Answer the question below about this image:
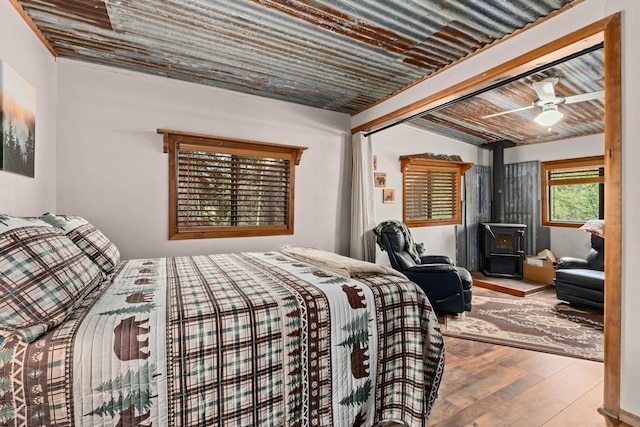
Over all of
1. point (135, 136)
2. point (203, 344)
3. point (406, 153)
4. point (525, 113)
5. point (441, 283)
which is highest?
point (525, 113)

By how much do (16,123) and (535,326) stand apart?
4883 millimetres

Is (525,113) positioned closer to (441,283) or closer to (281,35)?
(441,283)

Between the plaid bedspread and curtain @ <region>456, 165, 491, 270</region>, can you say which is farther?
curtain @ <region>456, 165, 491, 270</region>

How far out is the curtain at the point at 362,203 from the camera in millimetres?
4102

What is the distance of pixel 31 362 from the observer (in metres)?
1.01

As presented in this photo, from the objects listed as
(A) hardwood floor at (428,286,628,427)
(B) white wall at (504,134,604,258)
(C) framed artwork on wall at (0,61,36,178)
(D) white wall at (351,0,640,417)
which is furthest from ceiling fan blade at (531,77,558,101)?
(C) framed artwork on wall at (0,61,36,178)

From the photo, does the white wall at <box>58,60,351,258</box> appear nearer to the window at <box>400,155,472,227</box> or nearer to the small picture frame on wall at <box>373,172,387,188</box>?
the small picture frame on wall at <box>373,172,387,188</box>

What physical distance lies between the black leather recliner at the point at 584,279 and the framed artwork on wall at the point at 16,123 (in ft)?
18.3

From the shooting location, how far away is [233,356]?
4.11 feet

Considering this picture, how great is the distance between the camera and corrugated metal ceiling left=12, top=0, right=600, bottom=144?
2.05m

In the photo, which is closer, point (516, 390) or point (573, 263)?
point (516, 390)

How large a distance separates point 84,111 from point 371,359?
3.32 metres

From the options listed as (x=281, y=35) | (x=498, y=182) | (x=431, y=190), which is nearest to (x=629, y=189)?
(x=281, y=35)

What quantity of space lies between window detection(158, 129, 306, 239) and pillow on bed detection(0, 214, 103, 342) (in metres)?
1.84
